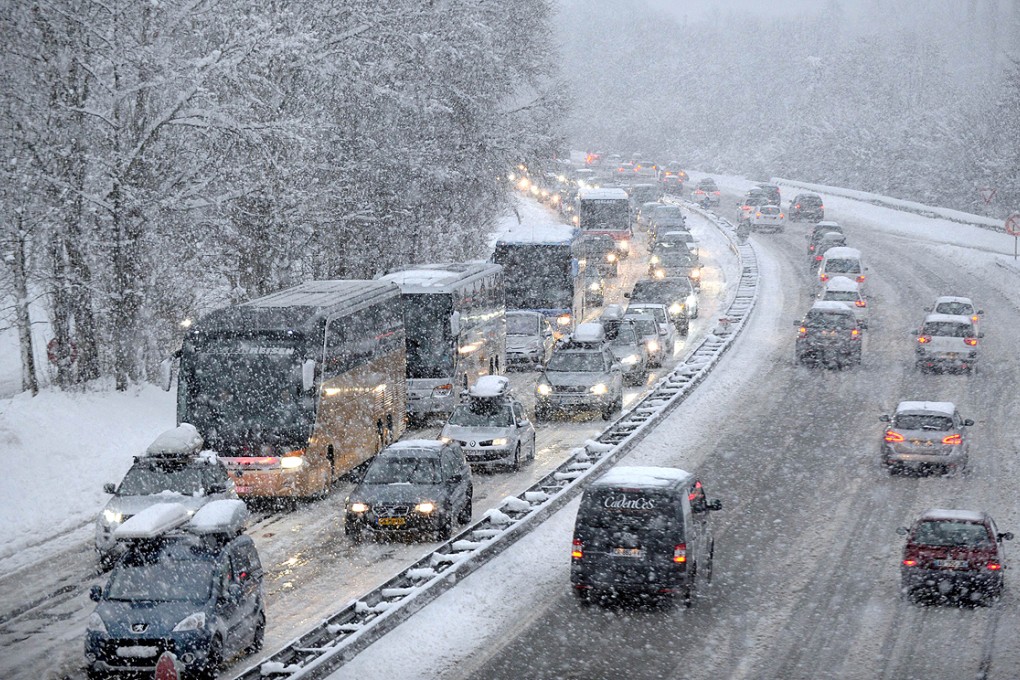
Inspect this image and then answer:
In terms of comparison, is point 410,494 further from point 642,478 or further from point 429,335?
point 429,335

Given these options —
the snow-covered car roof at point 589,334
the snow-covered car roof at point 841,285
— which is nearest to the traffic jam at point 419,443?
the snow-covered car roof at point 589,334

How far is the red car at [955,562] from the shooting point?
2045 cm

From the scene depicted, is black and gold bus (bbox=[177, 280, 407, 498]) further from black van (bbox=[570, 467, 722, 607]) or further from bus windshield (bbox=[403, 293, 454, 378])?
black van (bbox=[570, 467, 722, 607])

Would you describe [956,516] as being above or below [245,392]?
below

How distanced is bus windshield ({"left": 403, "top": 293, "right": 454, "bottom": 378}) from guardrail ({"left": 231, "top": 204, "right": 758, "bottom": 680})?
4491 mm

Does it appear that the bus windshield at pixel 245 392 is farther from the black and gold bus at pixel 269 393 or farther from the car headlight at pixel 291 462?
the car headlight at pixel 291 462

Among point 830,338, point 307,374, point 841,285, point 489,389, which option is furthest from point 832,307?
point 307,374

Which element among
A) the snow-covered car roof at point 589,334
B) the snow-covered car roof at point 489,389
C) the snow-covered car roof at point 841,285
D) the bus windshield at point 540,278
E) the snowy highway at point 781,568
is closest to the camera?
the snowy highway at point 781,568

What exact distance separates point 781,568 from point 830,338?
2077cm

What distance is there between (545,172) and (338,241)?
37.2ft

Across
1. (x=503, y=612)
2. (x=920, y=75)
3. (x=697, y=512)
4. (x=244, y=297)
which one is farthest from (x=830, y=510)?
(x=920, y=75)

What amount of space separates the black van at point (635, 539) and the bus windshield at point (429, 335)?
14.6 meters

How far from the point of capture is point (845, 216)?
86.3 meters

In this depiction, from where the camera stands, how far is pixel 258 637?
1756cm
